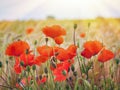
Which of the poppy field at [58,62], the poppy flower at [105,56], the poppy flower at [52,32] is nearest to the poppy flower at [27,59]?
the poppy field at [58,62]

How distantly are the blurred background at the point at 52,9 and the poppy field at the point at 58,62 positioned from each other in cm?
9

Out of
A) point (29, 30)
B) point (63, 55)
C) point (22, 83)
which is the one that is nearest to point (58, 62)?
point (63, 55)

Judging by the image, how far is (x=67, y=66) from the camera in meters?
1.08

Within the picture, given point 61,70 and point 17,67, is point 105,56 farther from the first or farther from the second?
point 17,67

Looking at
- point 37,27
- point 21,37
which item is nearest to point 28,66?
point 21,37

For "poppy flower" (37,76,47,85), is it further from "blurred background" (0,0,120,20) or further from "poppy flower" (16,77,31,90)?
"blurred background" (0,0,120,20)

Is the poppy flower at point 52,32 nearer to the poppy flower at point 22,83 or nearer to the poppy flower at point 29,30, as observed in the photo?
the poppy flower at point 22,83

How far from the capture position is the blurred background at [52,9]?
146 centimetres

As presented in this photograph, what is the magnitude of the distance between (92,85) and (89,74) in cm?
4

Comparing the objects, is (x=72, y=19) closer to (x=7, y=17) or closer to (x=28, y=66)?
(x=7, y=17)

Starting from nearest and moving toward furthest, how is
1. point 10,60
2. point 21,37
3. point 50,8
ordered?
point 10,60
point 21,37
point 50,8

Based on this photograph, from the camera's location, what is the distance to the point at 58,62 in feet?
3.60

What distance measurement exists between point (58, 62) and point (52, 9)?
1.42ft

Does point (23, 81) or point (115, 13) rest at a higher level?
point (115, 13)
